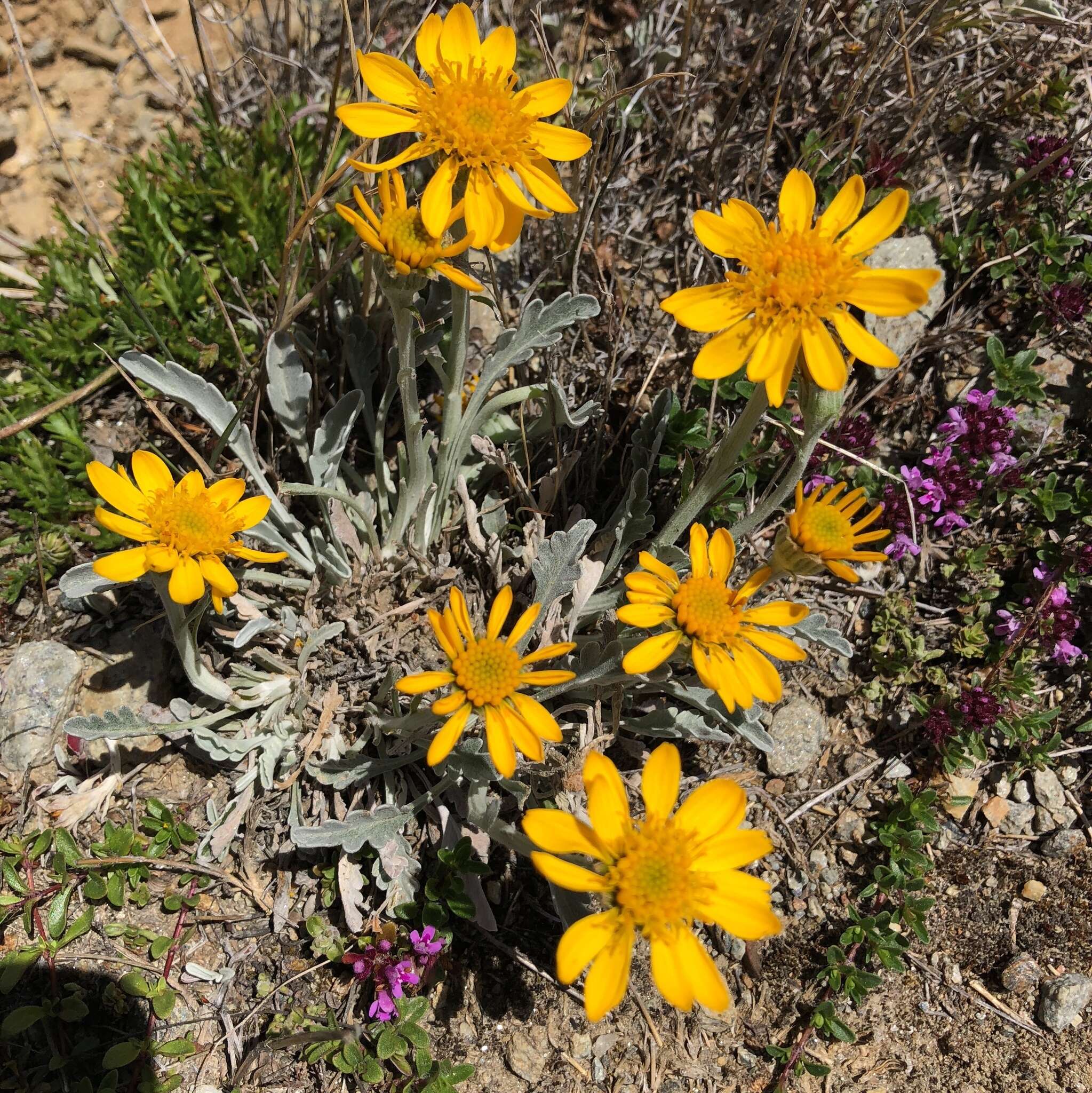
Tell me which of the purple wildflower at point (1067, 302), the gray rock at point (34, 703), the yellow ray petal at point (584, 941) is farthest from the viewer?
the purple wildflower at point (1067, 302)

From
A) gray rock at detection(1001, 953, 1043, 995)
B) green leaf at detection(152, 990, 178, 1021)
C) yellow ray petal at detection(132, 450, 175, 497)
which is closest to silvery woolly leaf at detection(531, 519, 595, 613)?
yellow ray petal at detection(132, 450, 175, 497)

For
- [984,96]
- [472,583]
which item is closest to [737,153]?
[984,96]

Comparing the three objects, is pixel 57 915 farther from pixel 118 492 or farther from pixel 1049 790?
pixel 1049 790

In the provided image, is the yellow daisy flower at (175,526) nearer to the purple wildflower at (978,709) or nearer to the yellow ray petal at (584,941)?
the yellow ray petal at (584,941)

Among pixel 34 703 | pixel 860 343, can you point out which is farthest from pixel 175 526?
pixel 860 343

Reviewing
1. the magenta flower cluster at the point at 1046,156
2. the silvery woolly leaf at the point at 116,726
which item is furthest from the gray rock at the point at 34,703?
the magenta flower cluster at the point at 1046,156

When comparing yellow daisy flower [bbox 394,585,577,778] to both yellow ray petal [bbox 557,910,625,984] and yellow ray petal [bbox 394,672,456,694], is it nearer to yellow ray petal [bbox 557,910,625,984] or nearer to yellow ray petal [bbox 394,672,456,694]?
yellow ray petal [bbox 394,672,456,694]
